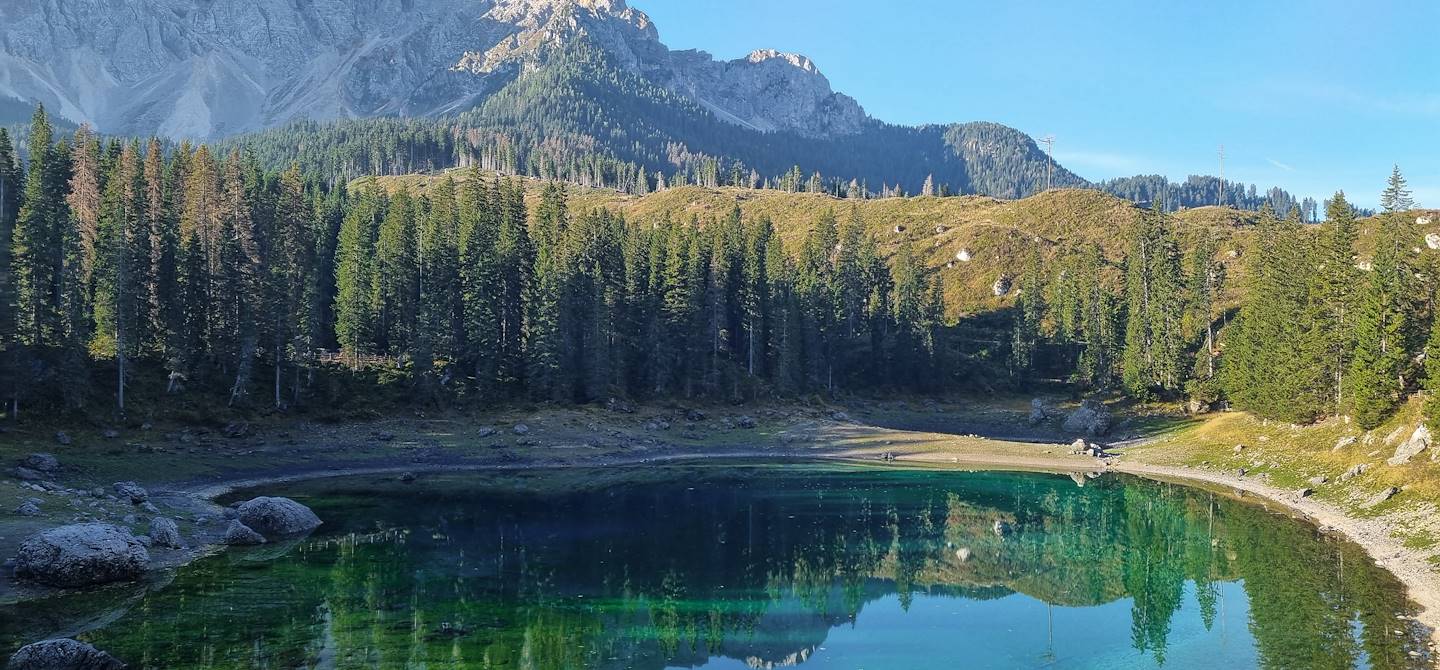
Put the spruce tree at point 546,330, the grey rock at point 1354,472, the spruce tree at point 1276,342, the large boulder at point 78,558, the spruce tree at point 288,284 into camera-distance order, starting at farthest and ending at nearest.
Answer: the spruce tree at point 546,330 → the spruce tree at point 288,284 → the spruce tree at point 1276,342 → the grey rock at point 1354,472 → the large boulder at point 78,558

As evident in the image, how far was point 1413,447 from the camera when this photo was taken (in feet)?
176

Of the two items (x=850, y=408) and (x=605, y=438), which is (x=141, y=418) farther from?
(x=850, y=408)

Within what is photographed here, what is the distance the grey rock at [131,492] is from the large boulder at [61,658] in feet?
86.6

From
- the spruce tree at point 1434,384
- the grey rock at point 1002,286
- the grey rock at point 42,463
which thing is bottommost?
the grey rock at point 42,463

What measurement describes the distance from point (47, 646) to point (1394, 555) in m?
54.1

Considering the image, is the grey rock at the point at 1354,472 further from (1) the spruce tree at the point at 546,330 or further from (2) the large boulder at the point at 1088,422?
(1) the spruce tree at the point at 546,330

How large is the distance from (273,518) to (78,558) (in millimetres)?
12940

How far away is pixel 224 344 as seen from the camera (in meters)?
79.9

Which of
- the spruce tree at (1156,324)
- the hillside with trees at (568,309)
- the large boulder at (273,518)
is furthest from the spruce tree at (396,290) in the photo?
the spruce tree at (1156,324)

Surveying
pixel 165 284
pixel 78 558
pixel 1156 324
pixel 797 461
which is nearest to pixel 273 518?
pixel 78 558

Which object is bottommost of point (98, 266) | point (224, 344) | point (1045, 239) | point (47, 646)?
point (47, 646)

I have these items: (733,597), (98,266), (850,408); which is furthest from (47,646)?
(850,408)

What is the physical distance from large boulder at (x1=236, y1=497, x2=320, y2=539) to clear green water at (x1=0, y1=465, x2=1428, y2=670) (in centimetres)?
198

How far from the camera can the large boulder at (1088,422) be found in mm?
99188
